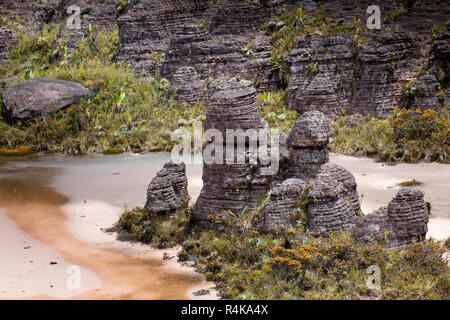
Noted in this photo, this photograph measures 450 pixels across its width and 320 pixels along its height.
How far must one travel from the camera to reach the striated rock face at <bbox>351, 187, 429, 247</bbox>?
688 cm

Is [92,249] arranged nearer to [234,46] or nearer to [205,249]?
[205,249]

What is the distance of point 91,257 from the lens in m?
7.74

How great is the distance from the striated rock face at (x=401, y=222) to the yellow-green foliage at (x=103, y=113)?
8943mm

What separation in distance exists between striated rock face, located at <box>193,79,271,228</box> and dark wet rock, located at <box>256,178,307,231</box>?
1.80 ft

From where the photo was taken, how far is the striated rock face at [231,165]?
26.5ft

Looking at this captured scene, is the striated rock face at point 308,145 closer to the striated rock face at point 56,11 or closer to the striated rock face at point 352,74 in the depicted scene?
the striated rock face at point 352,74

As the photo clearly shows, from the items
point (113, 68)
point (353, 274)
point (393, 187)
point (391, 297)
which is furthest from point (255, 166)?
point (113, 68)

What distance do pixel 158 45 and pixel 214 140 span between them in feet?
44.1

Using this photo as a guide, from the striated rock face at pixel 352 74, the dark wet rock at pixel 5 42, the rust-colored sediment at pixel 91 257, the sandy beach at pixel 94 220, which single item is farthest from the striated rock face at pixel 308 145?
the dark wet rock at pixel 5 42

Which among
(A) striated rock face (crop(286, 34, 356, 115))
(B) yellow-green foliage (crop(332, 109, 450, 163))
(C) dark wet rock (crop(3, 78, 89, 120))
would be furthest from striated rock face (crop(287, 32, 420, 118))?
(C) dark wet rock (crop(3, 78, 89, 120))

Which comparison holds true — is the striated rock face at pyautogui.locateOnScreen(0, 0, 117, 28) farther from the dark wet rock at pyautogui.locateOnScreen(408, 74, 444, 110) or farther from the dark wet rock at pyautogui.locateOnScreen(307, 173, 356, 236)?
the dark wet rock at pyautogui.locateOnScreen(307, 173, 356, 236)

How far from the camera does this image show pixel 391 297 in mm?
5918

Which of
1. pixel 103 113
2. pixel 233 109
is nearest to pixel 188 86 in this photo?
pixel 103 113

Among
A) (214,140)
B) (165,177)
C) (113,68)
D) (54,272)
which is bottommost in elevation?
(54,272)
